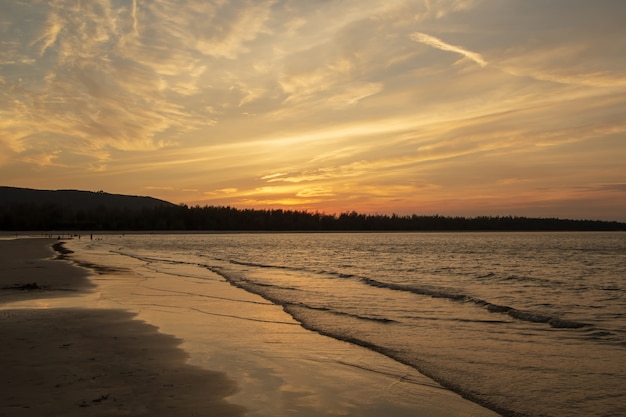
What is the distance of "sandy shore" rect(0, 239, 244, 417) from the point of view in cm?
726

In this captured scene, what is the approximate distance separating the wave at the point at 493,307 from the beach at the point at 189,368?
23.5 ft

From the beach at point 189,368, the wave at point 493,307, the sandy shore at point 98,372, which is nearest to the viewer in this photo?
the sandy shore at point 98,372

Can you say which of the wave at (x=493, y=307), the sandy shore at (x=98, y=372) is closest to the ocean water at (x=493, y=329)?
the wave at (x=493, y=307)

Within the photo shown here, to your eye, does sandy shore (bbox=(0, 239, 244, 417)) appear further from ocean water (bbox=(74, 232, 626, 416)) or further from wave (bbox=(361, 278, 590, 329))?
wave (bbox=(361, 278, 590, 329))

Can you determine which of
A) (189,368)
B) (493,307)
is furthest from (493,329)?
(189,368)

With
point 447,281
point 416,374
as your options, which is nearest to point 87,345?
point 416,374

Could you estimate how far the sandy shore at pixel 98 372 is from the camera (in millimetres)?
7262

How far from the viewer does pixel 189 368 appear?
973cm

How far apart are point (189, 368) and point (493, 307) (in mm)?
12716

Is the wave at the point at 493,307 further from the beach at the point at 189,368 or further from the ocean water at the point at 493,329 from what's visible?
the beach at the point at 189,368

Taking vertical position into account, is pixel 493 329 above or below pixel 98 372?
below

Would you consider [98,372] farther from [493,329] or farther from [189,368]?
[493,329]

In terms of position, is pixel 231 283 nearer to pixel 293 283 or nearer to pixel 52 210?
pixel 293 283

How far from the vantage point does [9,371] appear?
875 cm
